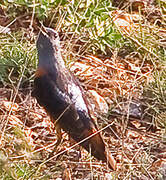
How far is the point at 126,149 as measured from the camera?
11.9ft

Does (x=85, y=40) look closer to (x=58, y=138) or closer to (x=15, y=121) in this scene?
(x=15, y=121)

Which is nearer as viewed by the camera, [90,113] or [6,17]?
[90,113]

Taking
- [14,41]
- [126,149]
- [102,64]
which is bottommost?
[126,149]

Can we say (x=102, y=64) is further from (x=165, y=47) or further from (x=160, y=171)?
(x=160, y=171)

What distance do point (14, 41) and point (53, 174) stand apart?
1.51 m

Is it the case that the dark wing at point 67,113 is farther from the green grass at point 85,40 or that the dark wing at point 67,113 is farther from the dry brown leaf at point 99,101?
the green grass at point 85,40

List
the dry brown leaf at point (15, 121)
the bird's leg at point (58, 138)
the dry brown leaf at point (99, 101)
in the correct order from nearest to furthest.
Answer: the bird's leg at point (58, 138), the dry brown leaf at point (15, 121), the dry brown leaf at point (99, 101)

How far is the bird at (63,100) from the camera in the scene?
10.6 ft

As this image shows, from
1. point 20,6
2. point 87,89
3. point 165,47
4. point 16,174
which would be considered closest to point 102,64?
point 87,89

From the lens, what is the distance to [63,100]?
10.7 feet

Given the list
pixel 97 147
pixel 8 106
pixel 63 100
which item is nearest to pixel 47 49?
pixel 63 100

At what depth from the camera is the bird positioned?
10.6 feet

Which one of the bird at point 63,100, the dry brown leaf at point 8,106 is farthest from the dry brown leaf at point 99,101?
the dry brown leaf at point 8,106

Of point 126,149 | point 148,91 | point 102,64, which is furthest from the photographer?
point 102,64
